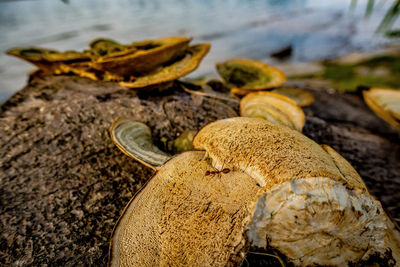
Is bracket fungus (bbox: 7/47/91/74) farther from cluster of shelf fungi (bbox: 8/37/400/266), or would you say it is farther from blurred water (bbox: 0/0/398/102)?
blurred water (bbox: 0/0/398/102)

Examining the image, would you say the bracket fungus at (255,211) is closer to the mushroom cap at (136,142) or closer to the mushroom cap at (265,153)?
the mushroom cap at (265,153)

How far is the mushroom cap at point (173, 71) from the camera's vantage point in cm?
201

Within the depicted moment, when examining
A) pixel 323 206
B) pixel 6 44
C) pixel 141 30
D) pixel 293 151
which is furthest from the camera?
pixel 141 30

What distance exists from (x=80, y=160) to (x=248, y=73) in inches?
88.6

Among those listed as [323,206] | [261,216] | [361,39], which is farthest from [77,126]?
[361,39]

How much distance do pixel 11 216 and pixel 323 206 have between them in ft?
6.08

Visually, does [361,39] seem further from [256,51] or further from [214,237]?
[214,237]

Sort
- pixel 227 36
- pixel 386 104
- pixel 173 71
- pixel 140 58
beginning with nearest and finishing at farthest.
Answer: pixel 140 58 < pixel 173 71 < pixel 386 104 < pixel 227 36

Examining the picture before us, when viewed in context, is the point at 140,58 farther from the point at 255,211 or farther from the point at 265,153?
the point at 255,211

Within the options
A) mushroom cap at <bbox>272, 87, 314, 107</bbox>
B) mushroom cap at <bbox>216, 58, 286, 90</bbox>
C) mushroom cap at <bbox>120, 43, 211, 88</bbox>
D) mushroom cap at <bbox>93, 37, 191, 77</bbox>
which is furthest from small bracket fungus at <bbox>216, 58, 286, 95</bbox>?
mushroom cap at <bbox>93, 37, 191, 77</bbox>

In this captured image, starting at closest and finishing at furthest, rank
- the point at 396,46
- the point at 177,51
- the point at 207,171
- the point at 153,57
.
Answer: the point at 207,171
the point at 153,57
the point at 177,51
the point at 396,46

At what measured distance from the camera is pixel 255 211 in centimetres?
86

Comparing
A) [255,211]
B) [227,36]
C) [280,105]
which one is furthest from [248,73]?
[227,36]

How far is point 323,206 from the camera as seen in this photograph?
0.85 meters
